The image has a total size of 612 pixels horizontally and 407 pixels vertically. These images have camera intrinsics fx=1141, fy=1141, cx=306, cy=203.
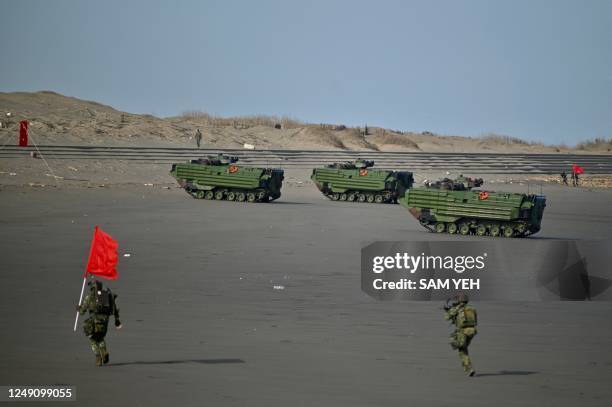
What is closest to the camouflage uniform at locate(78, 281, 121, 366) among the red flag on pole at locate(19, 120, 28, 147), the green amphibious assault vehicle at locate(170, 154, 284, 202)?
the green amphibious assault vehicle at locate(170, 154, 284, 202)

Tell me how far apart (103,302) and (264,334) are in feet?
11.1

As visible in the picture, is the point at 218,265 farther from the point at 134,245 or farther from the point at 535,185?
the point at 535,185

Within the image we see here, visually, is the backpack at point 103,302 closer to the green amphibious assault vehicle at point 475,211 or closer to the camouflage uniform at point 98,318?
the camouflage uniform at point 98,318

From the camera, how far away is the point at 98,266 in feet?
52.4

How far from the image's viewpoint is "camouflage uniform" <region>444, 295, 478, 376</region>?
14461 millimetres

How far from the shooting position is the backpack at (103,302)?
1455cm

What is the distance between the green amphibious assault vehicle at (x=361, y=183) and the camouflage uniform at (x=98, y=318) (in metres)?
37.7

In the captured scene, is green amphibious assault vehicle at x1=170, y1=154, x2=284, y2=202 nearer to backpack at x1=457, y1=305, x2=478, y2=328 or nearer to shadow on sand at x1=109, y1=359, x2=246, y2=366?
shadow on sand at x1=109, y1=359, x2=246, y2=366

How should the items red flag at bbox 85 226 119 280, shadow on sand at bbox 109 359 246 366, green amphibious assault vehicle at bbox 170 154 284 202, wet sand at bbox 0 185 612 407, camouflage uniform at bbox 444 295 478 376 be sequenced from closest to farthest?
wet sand at bbox 0 185 612 407 < camouflage uniform at bbox 444 295 478 376 < shadow on sand at bbox 109 359 246 366 < red flag at bbox 85 226 119 280 < green amphibious assault vehicle at bbox 170 154 284 202

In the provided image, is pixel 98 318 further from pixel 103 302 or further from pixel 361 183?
pixel 361 183

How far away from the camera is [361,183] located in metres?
52.4

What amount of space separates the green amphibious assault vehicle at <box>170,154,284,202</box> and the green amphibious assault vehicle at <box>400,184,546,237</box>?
1034cm

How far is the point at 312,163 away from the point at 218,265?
45.5 m

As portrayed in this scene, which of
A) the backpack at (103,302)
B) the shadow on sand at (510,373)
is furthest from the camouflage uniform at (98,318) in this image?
the shadow on sand at (510,373)
